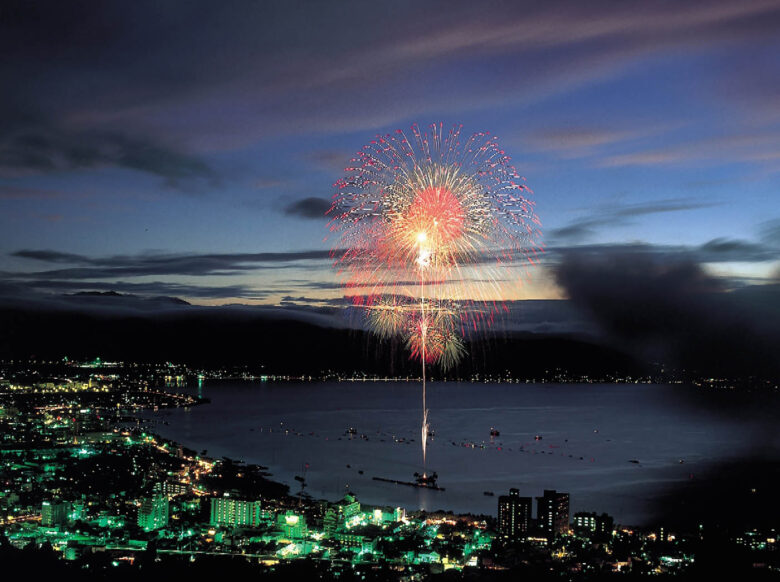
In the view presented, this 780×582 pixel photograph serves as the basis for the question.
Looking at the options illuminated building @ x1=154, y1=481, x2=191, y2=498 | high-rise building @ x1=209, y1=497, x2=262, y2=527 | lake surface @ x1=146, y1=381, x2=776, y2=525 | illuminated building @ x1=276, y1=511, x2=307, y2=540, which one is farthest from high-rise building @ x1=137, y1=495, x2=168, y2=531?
lake surface @ x1=146, y1=381, x2=776, y2=525

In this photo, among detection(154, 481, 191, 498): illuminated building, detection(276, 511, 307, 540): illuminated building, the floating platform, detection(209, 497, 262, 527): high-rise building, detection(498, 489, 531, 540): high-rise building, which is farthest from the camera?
the floating platform

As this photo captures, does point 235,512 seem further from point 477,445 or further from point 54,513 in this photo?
point 477,445

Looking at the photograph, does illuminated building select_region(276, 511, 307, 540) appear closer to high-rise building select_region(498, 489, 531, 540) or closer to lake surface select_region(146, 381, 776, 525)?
high-rise building select_region(498, 489, 531, 540)

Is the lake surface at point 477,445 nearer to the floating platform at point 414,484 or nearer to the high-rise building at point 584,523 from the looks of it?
the floating platform at point 414,484

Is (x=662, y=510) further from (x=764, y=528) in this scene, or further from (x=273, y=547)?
(x=273, y=547)

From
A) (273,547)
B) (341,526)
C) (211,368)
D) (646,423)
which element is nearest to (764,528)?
(341,526)

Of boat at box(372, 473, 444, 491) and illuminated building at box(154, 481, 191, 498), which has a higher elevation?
illuminated building at box(154, 481, 191, 498)
